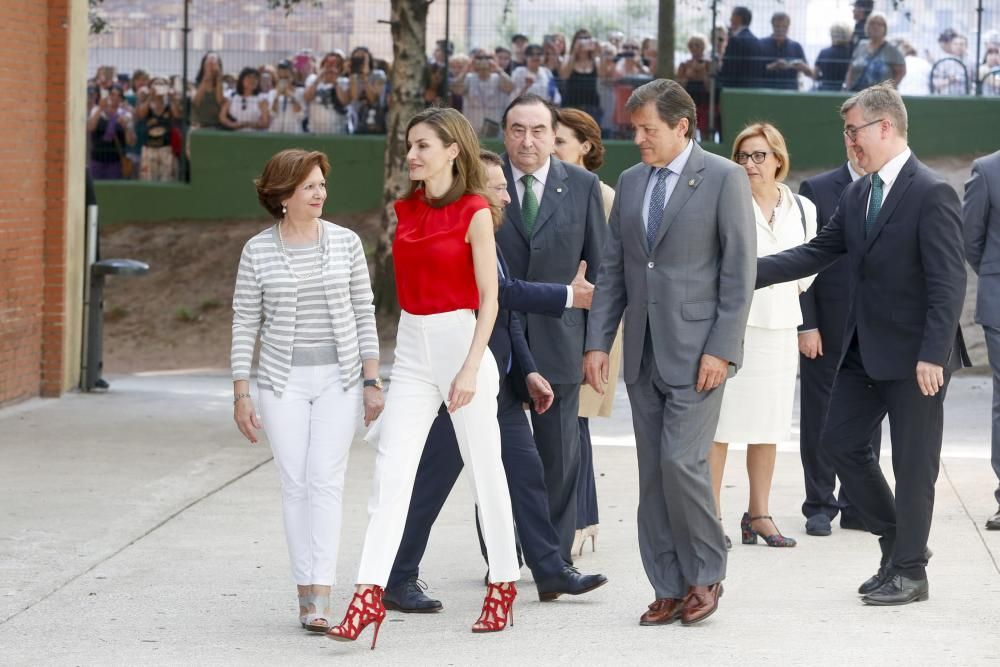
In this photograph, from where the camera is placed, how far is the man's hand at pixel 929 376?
606cm

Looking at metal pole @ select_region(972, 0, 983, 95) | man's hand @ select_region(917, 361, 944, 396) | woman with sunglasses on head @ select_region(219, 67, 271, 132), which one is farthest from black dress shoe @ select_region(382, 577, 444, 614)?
metal pole @ select_region(972, 0, 983, 95)

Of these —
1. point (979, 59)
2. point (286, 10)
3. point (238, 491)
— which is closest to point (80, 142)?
point (238, 491)

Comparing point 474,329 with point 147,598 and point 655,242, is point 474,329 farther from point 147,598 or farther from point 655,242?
point 147,598

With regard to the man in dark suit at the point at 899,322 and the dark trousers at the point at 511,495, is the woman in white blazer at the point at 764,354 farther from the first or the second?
the dark trousers at the point at 511,495

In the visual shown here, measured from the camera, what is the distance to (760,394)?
24.7 ft

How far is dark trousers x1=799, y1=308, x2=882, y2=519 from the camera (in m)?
7.87

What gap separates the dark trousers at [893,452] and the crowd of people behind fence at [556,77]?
1429 cm

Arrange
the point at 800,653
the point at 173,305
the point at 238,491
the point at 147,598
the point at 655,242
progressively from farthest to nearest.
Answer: the point at 173,305 < the point at 238,491 < the point at 147,598 < the point at 655,242 < the point at 800,653

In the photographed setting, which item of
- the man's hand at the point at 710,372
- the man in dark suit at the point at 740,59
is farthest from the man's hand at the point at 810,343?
the man in dark suit at the point at 740,59

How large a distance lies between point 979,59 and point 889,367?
51.4 feet

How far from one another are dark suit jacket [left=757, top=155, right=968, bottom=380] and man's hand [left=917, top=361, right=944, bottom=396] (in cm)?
2

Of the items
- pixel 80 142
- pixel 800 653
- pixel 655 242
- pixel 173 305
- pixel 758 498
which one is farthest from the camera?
pixel 173 305

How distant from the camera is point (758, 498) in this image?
7.48 metres

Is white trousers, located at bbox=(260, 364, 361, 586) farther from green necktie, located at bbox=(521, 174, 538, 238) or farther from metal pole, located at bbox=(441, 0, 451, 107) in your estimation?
metal pole, located at bbox=(441, 0, 451, 107)
